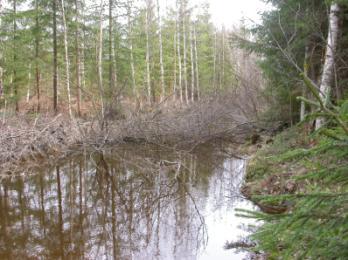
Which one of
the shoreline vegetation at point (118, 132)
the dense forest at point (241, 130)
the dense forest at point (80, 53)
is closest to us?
the dense forest at point (241, 130)

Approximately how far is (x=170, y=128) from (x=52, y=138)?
4.36 meters

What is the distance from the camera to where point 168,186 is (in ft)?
26.7

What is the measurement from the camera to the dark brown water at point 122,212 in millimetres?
5332

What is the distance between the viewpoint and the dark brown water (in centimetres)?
533

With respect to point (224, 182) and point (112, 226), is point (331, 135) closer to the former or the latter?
point (112, 226)

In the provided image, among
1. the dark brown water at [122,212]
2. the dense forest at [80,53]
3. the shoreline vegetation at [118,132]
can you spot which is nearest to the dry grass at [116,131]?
the shoreline vegetation at [118,132]

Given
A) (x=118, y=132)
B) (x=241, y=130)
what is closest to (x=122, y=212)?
(x=118, y=132)

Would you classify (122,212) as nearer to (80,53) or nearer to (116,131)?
(116,131)

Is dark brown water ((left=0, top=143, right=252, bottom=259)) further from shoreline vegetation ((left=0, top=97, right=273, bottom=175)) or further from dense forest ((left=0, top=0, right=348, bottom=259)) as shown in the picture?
shoreline vegetation ((left=0, top=97, right=273, bottom=175))

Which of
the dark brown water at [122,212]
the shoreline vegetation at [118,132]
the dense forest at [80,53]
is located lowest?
the dark brown water at [122,212]

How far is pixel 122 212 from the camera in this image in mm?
6699

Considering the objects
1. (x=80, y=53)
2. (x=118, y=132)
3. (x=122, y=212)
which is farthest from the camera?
(x=80, y=53)

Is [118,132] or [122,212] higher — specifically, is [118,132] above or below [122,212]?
above

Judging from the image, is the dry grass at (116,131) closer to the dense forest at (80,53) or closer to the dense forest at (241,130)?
the dense forest at (241,130)
